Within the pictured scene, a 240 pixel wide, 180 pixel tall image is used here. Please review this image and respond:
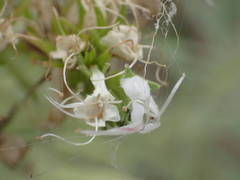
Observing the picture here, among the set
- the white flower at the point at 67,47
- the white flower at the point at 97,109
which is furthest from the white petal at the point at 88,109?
the white flower at the point at 67,47

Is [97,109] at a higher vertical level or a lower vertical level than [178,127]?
higher

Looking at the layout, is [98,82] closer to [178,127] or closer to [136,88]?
[136,88]

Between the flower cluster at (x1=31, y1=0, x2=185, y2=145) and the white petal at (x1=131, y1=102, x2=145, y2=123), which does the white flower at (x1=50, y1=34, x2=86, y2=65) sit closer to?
the flower cluster at (x1=31, y1=0, x2=185, y2=145)

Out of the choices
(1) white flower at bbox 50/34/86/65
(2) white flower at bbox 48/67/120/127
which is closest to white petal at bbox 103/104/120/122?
(2) white flower at bbox 48/67/120/127

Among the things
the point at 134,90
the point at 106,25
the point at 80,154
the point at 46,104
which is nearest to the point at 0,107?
the point at 46,104

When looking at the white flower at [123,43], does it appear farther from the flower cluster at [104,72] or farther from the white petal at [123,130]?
the white petal at [123,130]

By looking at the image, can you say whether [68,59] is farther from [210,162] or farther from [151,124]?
[210,162]

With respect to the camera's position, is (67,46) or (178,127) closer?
(67,46)

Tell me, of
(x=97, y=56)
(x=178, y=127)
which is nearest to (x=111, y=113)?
(x=97, y=56)
